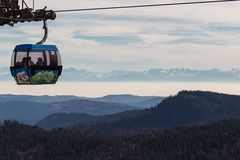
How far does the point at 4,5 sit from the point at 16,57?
9388 mm

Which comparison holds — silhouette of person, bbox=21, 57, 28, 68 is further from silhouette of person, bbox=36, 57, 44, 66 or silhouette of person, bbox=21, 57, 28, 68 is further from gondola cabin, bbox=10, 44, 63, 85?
silhouette of person, bbox=36, 57, 44, 66

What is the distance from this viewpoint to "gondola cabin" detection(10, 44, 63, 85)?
120 feet

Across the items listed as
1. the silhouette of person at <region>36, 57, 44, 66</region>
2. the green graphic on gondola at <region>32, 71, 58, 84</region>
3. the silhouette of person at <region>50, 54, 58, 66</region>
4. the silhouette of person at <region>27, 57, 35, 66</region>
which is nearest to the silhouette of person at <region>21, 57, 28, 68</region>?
the silhouette of person at <region>27, 57, 35, 66</region>

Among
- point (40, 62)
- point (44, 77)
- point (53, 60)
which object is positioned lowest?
point (44, 77)

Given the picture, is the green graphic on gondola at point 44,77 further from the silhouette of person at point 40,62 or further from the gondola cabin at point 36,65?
the silhouette of person at point 40,62

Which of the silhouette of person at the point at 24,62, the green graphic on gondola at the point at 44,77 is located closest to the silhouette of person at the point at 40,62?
the green graphic on gondola at the point at 44,77

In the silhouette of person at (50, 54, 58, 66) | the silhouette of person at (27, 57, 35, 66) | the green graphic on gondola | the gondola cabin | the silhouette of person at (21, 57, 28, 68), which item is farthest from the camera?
the silhouette of person at (50, 54, 58, 66)

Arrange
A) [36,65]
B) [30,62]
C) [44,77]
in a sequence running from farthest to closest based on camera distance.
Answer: [30,62], [36,65], [44,77]

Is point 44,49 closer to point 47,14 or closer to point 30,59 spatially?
point 30,59

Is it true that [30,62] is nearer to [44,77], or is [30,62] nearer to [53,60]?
[44,77]

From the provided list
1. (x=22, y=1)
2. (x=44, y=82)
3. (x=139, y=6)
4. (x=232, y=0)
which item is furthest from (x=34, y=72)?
(x=232, y=0)

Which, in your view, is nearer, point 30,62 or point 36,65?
point 36,65

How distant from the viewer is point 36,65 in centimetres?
3731

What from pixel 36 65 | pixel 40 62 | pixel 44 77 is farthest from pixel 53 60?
pixel 44 77
